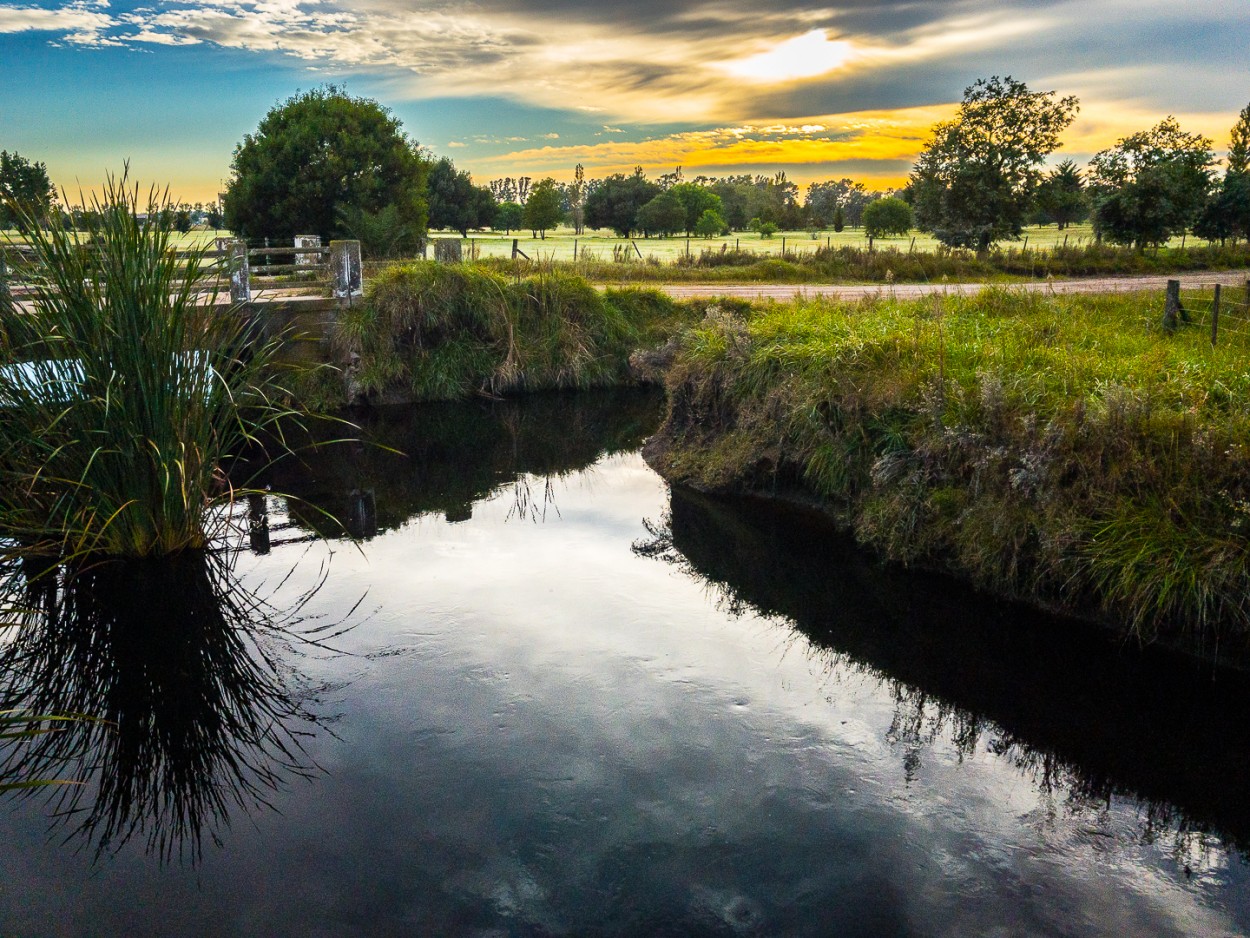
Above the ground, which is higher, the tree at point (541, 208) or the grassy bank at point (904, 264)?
the tree at point (541, 208)

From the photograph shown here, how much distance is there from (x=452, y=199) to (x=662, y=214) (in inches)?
785

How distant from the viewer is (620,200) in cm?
7938

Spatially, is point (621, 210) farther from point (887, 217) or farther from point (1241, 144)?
point (1241, 144)

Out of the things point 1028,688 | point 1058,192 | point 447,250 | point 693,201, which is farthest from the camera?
point 693,201

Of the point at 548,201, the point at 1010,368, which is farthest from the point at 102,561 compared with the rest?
the point at 548,201

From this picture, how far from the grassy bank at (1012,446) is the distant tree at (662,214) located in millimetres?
→ 65389

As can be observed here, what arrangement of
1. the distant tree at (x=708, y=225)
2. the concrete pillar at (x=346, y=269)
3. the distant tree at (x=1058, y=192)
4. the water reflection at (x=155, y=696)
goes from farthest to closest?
the distant tree at (x=708, y=225) → the distant tree at (x=1058, y=192) → the concrete pillar at (x=346, y=269) → the water reflection at (x=155, y=696)

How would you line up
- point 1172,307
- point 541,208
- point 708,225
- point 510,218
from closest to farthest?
point 1172,307 < point 541,208 < point 708,225 < point 510,218

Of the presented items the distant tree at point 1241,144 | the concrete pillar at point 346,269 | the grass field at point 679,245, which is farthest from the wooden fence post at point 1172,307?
the distant tree at point 1241,144

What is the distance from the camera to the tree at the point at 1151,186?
34.4 m

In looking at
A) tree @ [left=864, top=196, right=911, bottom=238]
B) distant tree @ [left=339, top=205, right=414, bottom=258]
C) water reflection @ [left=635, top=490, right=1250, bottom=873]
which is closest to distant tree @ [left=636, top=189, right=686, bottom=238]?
tree @ [left=864, top=196, right=911, bottom=238]

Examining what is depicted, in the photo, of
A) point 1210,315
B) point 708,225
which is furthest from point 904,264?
point 708,225

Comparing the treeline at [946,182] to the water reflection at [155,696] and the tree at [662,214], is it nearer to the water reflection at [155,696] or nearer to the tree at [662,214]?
the water reflection at [155,696]

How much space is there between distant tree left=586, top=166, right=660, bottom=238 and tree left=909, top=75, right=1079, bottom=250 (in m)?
39.0
